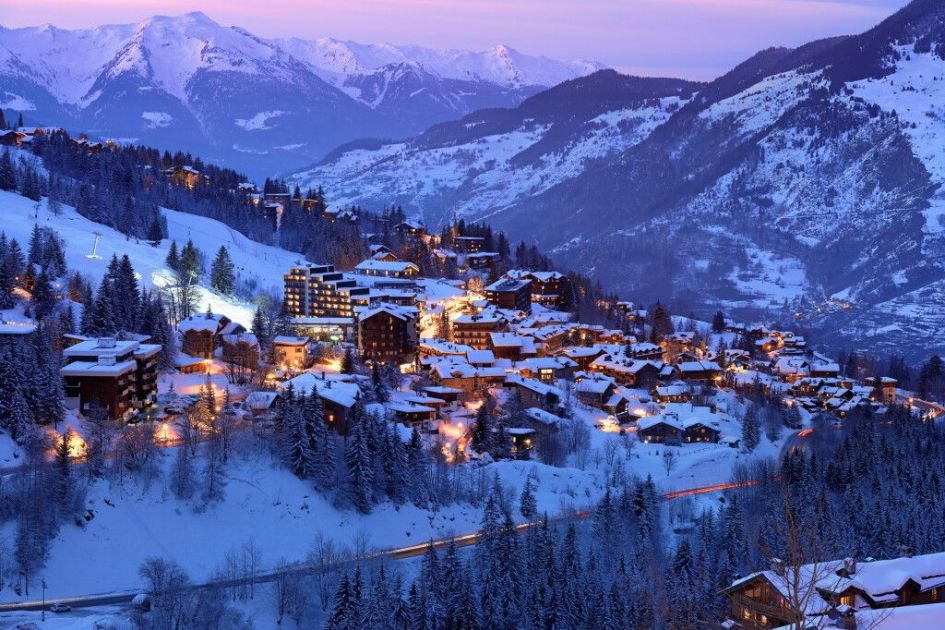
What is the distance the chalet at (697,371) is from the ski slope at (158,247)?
42536 millimetres

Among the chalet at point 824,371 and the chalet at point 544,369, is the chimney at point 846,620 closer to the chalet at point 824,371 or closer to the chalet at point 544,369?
the chalet at point 544,369

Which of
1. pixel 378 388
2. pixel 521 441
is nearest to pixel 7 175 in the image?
pixel 378 388

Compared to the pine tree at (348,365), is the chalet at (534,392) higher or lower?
lower

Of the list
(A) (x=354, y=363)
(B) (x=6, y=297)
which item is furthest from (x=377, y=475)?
(B) (x=6, y=297)

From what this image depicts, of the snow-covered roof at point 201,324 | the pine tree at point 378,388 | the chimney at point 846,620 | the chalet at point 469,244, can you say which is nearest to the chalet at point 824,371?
the chalet at point 469,244

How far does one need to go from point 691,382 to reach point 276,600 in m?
61.8

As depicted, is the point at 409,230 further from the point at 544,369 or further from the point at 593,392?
the point at 593,392

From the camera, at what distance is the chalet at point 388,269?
4948 inches

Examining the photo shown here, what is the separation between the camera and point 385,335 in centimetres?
9306

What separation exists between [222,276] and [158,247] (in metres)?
11.6

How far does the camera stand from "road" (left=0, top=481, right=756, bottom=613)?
46719 mm

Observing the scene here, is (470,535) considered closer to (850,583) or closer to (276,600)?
(276,600)

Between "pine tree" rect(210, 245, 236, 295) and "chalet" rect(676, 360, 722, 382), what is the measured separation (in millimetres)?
46482

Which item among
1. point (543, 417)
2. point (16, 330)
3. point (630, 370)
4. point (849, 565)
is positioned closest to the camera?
point (849, 565)
